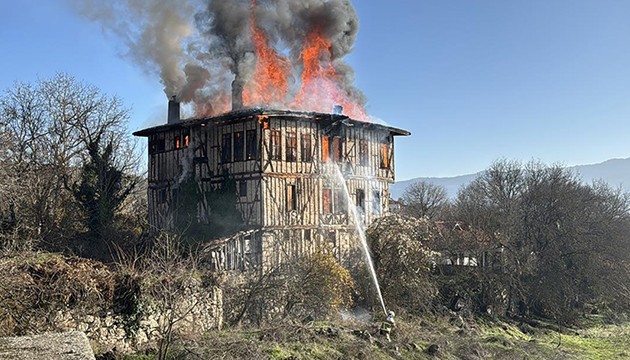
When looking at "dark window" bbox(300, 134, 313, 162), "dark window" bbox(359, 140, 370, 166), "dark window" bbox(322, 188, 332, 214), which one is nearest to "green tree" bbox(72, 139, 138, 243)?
"dark window" bbox(300, 134, 313, 162)

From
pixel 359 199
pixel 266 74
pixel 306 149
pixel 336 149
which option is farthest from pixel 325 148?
pixel 266 74

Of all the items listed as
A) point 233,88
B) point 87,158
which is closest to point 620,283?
point 233,88

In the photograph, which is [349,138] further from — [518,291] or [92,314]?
[92,314]

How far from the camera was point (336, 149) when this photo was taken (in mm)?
31000

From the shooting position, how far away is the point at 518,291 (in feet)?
106

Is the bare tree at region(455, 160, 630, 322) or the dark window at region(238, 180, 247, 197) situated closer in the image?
the dark window at region(238, 180, 247, 197)

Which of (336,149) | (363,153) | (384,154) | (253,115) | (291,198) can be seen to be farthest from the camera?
(384,154)

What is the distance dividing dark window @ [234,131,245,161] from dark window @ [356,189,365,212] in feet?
24.9

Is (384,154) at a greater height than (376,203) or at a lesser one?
greater

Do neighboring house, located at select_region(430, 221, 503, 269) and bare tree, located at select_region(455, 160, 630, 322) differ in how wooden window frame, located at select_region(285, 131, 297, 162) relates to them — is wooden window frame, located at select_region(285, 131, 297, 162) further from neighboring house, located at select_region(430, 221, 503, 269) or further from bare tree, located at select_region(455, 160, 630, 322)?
bare tree, located at select_region(455, 160, 630, 322)

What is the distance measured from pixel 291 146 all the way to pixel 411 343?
42.5ft

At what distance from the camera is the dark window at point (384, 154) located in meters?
34.1

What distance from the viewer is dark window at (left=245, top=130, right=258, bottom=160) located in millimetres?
28203

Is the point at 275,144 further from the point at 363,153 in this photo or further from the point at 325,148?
the point at 363,153
